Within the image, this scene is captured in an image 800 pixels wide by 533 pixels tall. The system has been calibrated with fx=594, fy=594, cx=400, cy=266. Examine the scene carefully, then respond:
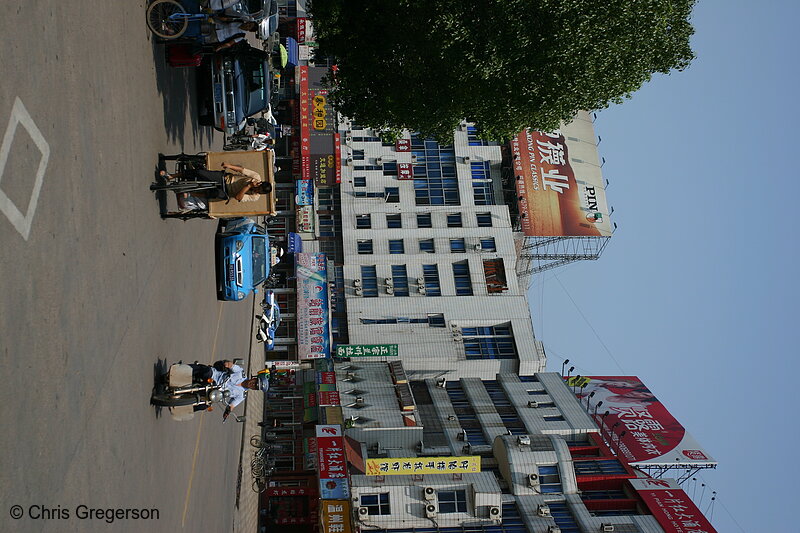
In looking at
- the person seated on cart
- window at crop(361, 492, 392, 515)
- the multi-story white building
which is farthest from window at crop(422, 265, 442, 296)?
the person seated on cart

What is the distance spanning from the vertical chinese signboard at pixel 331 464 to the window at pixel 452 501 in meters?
4.53

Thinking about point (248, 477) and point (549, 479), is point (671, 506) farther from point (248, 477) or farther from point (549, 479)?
point (248, 477)

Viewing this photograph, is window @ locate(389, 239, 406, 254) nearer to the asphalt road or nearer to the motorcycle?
the asphalt road

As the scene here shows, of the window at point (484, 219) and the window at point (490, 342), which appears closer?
the window at point (490, 342)

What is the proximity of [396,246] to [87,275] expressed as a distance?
124 ft

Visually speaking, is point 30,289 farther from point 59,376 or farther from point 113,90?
point 113,90

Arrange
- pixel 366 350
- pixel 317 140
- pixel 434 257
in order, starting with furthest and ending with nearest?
pixel 317 140 → pixel 434 257 → pixel 366 350

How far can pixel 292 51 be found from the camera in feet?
159

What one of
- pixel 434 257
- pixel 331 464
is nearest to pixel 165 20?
pixel 331 464

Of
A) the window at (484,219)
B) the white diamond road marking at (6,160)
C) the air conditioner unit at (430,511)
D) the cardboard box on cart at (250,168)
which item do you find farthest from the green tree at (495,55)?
the window at (484,219)

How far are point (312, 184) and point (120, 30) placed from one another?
36.3 meters

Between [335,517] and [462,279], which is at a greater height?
[462,279]

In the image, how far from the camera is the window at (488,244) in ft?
150

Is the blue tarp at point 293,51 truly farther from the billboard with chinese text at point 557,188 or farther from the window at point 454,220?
the billboard with chinese text at point 557,188
